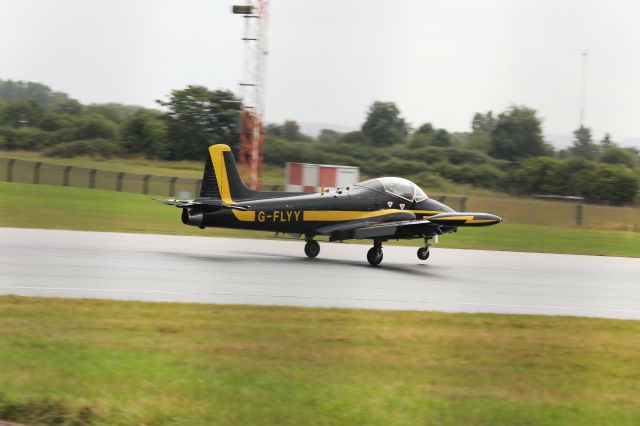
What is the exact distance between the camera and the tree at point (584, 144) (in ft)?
25.8

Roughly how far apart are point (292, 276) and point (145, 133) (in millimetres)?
16813

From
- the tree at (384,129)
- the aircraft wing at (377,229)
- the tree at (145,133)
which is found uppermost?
the tree at (145,133)

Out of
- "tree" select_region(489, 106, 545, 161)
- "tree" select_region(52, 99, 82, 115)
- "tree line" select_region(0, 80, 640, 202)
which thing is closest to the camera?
"tree" select_region(489, 106, 545, 161)

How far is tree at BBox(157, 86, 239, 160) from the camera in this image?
2797cm

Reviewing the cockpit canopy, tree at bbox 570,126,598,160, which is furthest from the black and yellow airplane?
tree at bbox 570,126,598,160

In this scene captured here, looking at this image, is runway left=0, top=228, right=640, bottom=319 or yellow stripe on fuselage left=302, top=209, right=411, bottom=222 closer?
runway left=0, top=228, right=640, bottom=319

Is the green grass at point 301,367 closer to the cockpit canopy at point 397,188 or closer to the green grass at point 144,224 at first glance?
the cockpit canopy at point 397,188

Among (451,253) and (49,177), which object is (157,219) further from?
(49,177)

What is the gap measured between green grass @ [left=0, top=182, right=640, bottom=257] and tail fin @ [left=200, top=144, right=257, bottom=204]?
282 inches

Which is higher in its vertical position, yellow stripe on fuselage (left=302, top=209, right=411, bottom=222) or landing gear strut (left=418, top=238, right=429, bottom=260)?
yellow stripe on fuselage (left=302, top=209, right=411, bottom=222)

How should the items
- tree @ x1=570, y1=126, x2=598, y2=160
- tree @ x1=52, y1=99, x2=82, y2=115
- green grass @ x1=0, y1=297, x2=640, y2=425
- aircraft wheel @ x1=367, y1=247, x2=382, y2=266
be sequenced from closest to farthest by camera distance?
green grass @ x1=0, y1=297, x2=640, y2=425 < tree @ x1=570, y1=126, x2=598, y2=160 < aircraft wheel @ x1=367, y1=247, x2=382, y2=266 < tree @ x1=52, y1=99, x2=82, y2=115

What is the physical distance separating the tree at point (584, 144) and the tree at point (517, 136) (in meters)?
0.47

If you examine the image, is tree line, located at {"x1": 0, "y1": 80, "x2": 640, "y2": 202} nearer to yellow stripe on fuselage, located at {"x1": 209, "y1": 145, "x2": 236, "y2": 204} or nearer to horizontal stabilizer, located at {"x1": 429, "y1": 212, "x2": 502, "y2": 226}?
horizontal stabilizer, located at {"x1": 429, "y1": 212, "x2": 502, "y2": 226}

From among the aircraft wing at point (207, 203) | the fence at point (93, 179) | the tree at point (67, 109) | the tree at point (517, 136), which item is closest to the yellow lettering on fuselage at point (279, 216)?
the aircraft wing at point (207, 203)
